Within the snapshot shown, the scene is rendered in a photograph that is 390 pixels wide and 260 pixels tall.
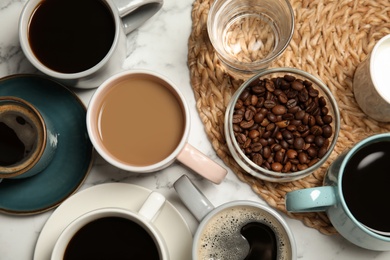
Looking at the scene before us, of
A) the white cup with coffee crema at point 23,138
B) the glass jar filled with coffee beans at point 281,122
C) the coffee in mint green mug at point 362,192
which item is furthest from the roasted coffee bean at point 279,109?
Result: the white cup with coffee crema at point 23,138

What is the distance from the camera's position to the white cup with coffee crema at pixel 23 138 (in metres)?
1.15

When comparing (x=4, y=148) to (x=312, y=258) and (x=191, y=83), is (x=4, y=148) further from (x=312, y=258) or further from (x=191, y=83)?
(x=312, y=258)

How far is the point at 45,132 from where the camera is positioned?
1.16 metres

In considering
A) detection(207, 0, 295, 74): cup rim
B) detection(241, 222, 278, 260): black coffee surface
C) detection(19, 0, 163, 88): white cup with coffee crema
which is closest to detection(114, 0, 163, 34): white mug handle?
detection(19, 0, 163, 88): white cup with coffee crema

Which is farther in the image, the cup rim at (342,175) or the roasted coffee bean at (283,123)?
the roasted coffee bean at (283,123)

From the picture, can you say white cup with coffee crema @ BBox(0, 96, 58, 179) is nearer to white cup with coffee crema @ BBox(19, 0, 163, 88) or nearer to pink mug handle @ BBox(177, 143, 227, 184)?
white cup with coffee crema @ BBox(19, 0, 163, 88)

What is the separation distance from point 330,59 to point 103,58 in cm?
45

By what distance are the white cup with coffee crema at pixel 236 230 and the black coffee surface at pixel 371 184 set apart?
5.7 inches

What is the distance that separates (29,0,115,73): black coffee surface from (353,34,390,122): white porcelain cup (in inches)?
19.0

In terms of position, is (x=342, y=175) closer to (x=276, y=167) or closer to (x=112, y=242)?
(x=276, y=167)

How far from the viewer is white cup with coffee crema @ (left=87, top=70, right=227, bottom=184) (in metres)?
1.19

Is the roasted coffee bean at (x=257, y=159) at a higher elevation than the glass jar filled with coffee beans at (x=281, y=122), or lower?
lower

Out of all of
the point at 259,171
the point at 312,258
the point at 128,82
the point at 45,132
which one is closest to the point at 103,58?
the point at 128,82

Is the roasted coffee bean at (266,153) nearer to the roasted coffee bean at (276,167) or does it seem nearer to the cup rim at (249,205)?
the roasted coffee bean at (276,167)
